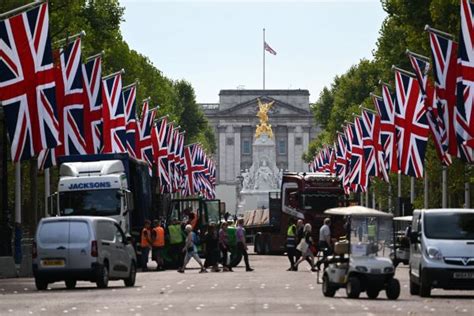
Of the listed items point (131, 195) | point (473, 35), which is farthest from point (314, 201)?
point (473, 35)

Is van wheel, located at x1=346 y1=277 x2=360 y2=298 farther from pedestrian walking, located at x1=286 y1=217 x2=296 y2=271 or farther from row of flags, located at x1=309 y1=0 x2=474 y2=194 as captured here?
pedestrian walking, located at x1=286 y1=217 x2=296 y2=271

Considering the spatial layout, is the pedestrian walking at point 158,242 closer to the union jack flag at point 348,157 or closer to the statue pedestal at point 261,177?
the union jack flag at point 348,157

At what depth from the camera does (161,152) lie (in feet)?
285

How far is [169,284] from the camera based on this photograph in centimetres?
4484

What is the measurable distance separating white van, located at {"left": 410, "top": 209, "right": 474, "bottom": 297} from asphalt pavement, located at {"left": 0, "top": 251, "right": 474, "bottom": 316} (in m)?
0.40

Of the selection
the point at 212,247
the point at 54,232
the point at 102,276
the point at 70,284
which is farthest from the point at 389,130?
the point at 54,232

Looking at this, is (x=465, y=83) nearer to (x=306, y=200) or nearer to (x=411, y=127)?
(x=411, y=127)

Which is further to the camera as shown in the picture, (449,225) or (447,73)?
(447,73)

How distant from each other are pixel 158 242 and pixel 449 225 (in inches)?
901

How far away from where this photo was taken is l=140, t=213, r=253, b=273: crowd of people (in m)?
56.3

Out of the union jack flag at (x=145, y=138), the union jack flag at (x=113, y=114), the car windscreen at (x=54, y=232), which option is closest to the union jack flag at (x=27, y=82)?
the car windscreen at (x=54, y=232)

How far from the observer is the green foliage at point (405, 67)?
68.5 meters

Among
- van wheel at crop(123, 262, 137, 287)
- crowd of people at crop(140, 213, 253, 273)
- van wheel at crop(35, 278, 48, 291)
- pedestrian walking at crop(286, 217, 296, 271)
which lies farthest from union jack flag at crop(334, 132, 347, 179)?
van wheel at crop(35, 278, 48, 291)

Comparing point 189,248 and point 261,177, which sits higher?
point 261,177
